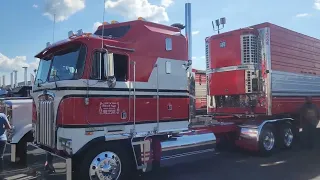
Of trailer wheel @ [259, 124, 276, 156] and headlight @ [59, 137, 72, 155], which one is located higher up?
headlight @ [59, 137, 72, 155]

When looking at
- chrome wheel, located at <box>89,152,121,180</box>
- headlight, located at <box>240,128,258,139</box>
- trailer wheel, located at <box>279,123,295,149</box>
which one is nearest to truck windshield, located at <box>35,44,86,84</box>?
chrome wheel, located at <box>89,152,121,180</box>

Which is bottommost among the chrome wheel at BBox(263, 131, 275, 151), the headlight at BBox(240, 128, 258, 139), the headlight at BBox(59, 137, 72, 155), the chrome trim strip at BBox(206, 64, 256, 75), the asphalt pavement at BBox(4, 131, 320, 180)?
the asphalt pavement at BBox(4, 131, 320, 180)

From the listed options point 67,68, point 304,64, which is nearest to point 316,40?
point 304,64

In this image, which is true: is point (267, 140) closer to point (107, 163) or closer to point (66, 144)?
point (107, 163)

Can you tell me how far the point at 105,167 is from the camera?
5734mm

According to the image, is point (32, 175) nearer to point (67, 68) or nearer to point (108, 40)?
point (67, 68)

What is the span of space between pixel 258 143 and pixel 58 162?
19.4 ft

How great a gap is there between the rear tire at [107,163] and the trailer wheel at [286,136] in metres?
6.00

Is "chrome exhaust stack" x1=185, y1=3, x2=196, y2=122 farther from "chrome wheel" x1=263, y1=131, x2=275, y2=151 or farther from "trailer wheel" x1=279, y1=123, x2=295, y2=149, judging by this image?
"trailer wheel" x1=279, y1=123, x2=295, y2=149

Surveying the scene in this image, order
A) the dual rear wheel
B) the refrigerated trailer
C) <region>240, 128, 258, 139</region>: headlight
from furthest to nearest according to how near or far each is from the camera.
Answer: the refrigerated trailer < the dual rear wheel < <region>240, 128, 258, 139</region>: headlight

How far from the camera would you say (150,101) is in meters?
6.63

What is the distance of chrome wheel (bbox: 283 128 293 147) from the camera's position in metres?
10.2

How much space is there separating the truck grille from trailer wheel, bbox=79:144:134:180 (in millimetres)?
826

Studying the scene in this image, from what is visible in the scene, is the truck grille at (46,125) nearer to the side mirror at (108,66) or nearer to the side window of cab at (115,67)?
the side window of cab at (115,67)
